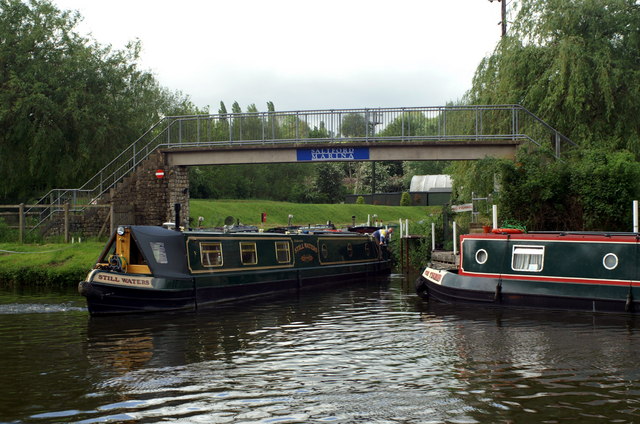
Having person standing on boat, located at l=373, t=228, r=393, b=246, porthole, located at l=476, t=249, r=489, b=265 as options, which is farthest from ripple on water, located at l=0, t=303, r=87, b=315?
person standing on boat, located at l=373, t=228, r=393, b=246

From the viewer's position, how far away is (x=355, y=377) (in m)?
10.7

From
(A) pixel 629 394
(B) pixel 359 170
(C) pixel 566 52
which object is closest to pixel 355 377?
(A) pixel 629 394

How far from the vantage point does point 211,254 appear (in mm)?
19562

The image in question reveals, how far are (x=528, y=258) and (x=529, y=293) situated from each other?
0.94 metres

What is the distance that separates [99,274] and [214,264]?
3.59 meters

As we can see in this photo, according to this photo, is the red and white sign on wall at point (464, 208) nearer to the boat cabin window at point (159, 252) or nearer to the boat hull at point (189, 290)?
the boat hull at point (189, 290)

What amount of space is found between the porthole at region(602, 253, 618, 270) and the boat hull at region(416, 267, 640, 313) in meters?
0.47

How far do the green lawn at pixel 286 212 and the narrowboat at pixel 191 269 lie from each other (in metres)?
17.2

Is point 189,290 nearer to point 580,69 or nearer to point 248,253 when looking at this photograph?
point 248,253

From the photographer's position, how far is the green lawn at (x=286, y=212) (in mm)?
45719

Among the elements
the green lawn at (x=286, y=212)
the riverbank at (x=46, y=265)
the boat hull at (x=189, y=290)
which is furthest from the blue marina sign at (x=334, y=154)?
the green lawn at (x=286, y=212)

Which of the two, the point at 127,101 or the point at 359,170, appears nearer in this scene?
the point at 127,101

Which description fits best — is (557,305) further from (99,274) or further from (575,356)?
(99,274)

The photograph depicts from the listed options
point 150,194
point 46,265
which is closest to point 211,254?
point 46,265
